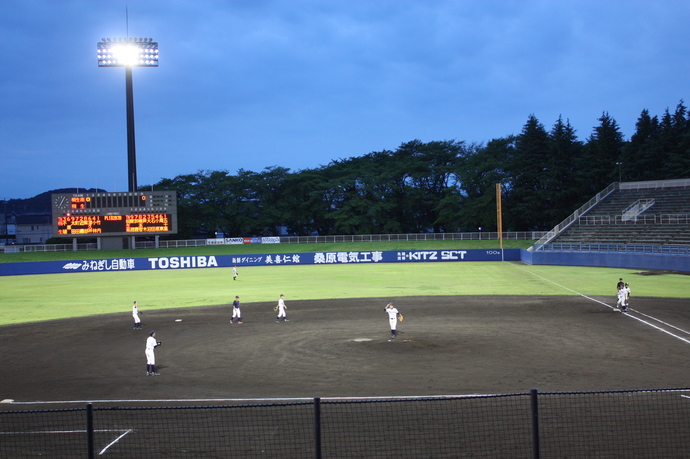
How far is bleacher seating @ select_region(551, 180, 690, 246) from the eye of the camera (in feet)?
180

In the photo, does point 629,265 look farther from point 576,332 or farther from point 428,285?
point 576,332

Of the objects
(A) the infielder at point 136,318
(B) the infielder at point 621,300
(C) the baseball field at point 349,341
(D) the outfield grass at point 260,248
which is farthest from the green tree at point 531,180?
(A) the infielder at point 136,318

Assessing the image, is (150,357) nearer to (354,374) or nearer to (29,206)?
(354,374)

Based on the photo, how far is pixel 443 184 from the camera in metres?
98.1

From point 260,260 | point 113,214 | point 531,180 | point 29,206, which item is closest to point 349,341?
point 260,260

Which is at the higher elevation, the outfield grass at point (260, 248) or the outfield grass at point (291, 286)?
the outfield grass at point (260, 248)

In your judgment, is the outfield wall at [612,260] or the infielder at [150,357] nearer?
the infielder at [150,357]

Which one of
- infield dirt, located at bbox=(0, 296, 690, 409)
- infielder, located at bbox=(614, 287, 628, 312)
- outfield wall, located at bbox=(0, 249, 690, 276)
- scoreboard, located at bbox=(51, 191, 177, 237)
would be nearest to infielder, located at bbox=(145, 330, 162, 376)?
infield dirt, located at bbox=(0, 296, 690, 409)

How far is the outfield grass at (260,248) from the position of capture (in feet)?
240

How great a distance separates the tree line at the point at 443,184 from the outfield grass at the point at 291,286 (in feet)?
93.1

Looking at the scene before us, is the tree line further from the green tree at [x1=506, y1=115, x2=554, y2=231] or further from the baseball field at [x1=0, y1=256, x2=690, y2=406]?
the baseball field at [x1=0, y1=256, x2=690, y2=406]

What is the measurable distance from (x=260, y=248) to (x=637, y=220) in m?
50.7

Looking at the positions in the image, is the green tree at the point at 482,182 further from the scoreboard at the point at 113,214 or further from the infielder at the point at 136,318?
the infielder at the point at 136,318

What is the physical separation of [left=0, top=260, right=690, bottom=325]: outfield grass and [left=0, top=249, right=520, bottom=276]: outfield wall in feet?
12.7
